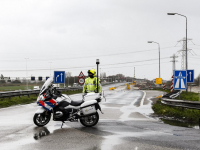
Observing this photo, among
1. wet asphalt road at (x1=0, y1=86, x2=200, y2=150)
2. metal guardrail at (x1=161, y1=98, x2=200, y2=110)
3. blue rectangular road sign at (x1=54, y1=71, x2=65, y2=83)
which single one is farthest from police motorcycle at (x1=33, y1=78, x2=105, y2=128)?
blue rectangular road sign at (x1=54, y1=71, x2=65, y2=83)

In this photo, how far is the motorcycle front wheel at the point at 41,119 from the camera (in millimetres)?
9619

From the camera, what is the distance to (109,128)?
30.8 ft

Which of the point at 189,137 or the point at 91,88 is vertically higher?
the point at 91,88

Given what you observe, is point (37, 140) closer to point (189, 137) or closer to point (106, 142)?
point (106, 142)

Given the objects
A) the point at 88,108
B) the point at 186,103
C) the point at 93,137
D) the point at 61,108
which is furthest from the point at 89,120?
the point at 186,103

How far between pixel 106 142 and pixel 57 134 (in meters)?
1.73

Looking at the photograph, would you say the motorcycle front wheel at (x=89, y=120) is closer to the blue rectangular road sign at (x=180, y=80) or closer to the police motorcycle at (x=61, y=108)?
the police motorcycle at (x=61, y=108)

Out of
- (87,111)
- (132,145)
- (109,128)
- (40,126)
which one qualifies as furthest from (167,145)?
(40,126)

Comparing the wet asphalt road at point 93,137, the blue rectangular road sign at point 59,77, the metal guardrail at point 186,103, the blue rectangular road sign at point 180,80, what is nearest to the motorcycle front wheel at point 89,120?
the wet asphalt road at point 93,137

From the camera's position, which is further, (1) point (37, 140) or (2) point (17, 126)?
(2) point (17, 126)

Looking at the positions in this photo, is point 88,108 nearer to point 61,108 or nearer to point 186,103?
point 61,108

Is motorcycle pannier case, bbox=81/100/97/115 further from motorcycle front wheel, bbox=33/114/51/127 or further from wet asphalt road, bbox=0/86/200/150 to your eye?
motorcycle front wheel, bbox=33/114/51/127

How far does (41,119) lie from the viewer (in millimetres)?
9734

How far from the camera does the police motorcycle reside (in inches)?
375
